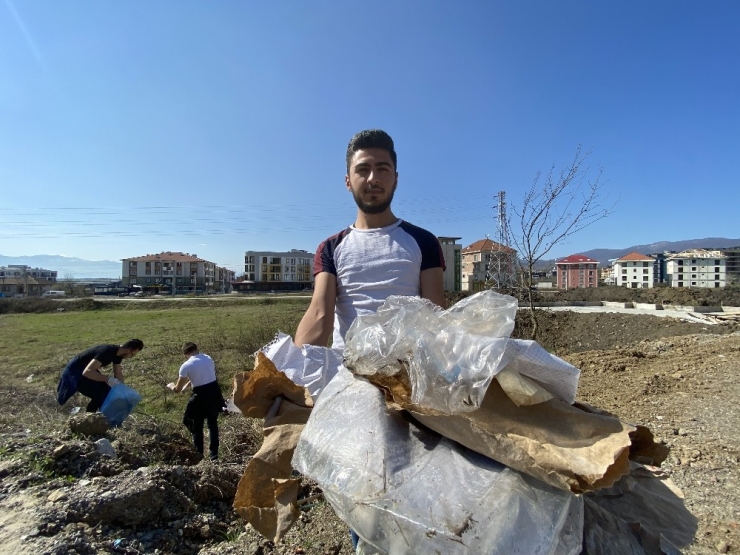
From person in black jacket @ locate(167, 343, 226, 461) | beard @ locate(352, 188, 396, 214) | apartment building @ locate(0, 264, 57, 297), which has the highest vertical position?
beard @ locate(352, 188, 396, 214)

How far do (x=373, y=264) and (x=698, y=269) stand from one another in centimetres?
7802

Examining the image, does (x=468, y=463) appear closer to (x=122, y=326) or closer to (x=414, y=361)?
(x=414, y=361)

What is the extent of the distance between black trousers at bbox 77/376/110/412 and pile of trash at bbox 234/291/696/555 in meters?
6.66

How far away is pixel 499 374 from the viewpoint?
89cm

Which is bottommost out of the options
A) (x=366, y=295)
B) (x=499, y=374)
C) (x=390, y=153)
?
(x=499, y=374)

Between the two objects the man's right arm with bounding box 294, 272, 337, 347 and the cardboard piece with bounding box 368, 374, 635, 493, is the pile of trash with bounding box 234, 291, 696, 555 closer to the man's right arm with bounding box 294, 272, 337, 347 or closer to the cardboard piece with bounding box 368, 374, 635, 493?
the cardboard piece with bounding box 368, 374, 635, 493

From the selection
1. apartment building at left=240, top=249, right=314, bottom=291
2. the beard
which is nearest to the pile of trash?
the beard

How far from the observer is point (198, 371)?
6078 millimetres

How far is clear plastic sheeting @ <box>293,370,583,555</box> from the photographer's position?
78 centimetres

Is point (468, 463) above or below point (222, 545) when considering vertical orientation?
above

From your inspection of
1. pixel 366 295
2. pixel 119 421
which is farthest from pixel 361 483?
pixel 119 421

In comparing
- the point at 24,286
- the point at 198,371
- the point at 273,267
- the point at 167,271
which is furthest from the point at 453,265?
the point at 167,271

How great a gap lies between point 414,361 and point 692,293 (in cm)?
3128

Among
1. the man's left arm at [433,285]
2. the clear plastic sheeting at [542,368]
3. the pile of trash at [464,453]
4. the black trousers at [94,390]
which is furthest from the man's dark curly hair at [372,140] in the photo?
the black trousers at [94,390]
